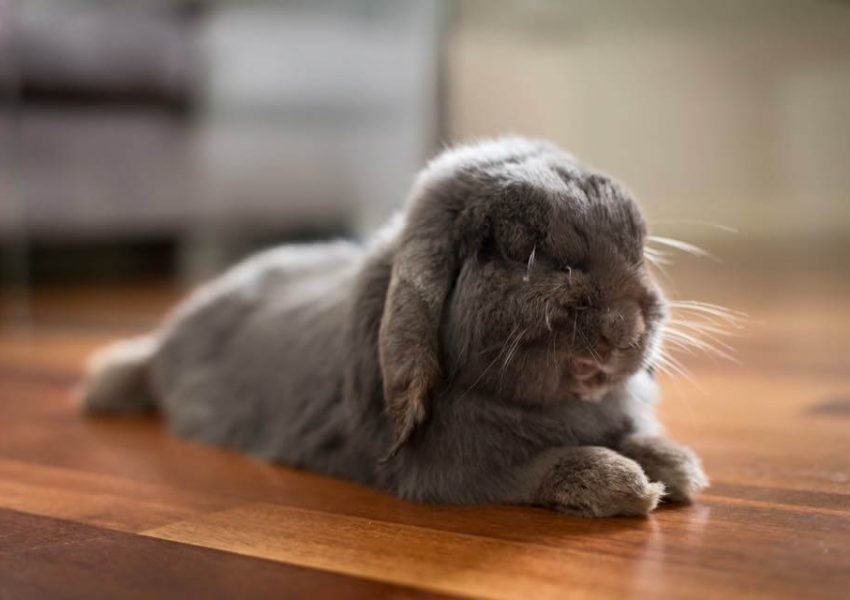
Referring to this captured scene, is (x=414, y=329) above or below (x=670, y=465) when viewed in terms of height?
above

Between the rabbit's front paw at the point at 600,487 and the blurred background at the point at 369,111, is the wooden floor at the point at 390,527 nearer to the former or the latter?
the rabbit's front paw at the point at 600,487

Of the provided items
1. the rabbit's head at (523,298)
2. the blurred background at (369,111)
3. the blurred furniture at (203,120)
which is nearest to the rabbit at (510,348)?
the rabbit's head at (523,298)

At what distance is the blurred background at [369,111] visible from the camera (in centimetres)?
268

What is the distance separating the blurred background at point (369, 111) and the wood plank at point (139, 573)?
1625 millimetres

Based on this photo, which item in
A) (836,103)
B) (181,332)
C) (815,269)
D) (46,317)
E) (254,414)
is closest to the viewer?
(254,414)

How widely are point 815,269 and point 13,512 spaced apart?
11.3ft

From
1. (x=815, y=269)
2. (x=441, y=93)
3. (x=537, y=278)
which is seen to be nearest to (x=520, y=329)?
(x=537, y=278)

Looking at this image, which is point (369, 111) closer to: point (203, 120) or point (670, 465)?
point (203, 120)

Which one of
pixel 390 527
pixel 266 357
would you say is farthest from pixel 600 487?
pixel 266 357

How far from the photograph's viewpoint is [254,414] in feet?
5.38

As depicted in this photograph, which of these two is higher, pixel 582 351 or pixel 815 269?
pixel 582 351

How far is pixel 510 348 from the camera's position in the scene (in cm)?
124

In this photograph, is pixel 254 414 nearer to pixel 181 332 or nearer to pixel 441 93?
pixel 181 332

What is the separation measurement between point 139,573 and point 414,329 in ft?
1.25
